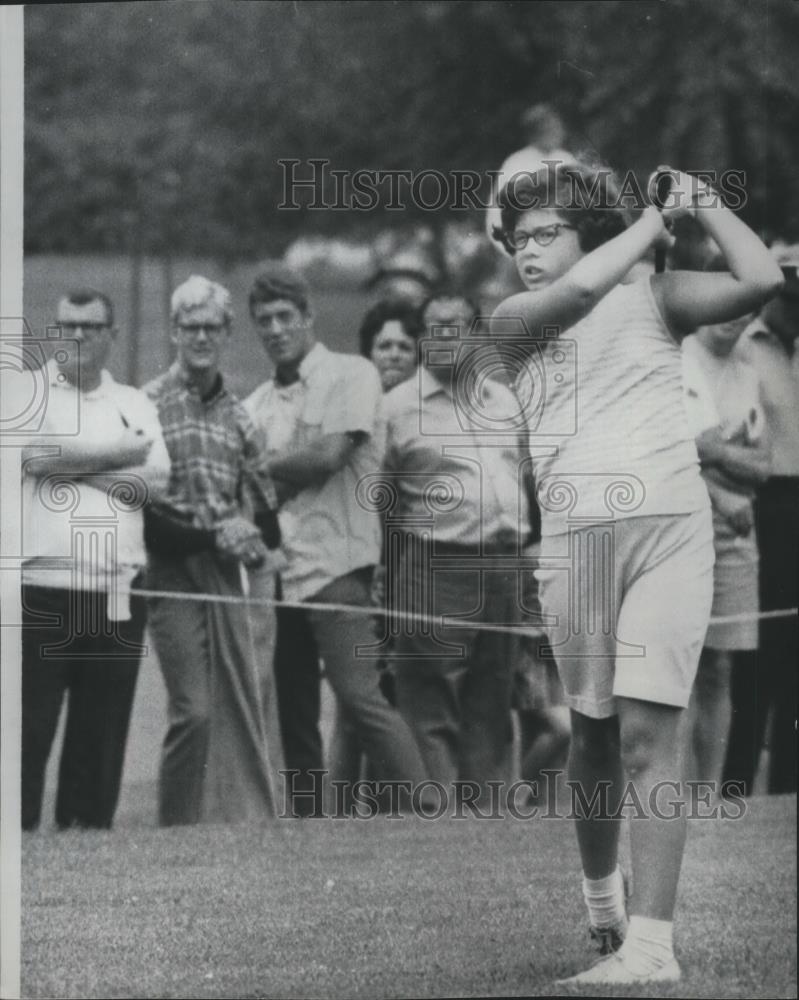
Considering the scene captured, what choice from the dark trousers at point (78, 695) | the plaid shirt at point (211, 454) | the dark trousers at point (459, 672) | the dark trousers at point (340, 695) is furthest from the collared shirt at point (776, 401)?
the dark trousers at point (78, 695)

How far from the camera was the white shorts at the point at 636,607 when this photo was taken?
4.34m

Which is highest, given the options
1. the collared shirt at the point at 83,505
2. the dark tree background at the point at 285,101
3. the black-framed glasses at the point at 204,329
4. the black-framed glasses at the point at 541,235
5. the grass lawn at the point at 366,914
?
the dark tree background at the point at 285,101

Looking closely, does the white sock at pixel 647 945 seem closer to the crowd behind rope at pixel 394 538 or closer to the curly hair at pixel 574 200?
the crowd behind rope at pixel 394 538

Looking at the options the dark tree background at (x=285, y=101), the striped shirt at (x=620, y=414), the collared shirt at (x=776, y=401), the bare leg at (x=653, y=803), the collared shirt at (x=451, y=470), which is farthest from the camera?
the collared shirt at (x=776, y=401)

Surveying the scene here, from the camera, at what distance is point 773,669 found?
16.7ft

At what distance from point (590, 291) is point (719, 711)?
1202 mm

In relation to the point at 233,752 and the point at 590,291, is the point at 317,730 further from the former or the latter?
the point at 590,291

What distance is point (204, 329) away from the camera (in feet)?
16.2

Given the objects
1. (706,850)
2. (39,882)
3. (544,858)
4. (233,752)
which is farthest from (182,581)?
(706,850)

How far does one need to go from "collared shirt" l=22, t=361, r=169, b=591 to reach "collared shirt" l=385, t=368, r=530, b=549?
2.12 ft

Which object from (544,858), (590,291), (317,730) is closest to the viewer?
(590,291)

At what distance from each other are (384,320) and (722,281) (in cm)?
98

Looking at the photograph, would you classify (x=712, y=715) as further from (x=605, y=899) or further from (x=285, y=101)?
(x=285, y=101)

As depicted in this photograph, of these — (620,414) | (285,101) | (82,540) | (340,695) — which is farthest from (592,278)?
(82,540)
